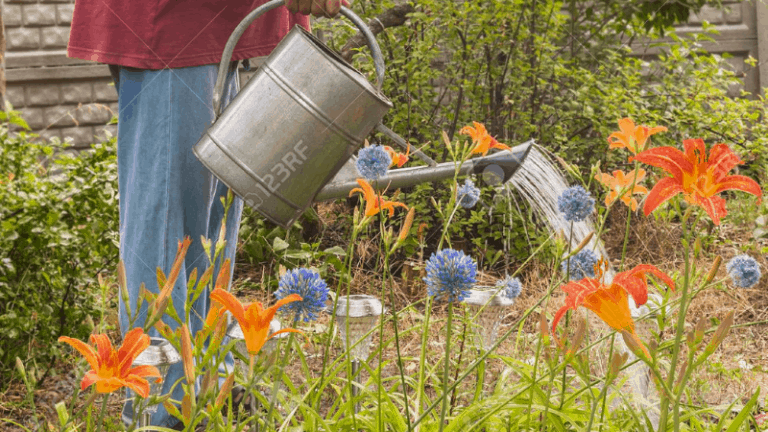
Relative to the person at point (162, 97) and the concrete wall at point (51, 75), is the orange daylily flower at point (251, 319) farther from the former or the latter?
the concrete wall at point (51, 75)

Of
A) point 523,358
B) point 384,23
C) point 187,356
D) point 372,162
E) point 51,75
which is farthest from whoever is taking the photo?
point 51,75

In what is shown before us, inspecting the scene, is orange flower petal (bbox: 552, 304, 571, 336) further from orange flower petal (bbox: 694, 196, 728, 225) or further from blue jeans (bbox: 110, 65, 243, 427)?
blue jeans (bbox: 110, 65, 243, 427)

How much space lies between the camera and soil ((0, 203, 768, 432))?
1.98m

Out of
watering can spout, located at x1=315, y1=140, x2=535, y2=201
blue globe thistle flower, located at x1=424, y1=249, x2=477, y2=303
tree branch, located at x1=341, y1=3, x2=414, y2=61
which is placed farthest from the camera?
tree branch, located at x1=341, y1=3, x2=414, y2=61

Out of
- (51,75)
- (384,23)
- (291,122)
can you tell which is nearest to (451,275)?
(291,122)

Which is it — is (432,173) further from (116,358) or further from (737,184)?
(116,358)

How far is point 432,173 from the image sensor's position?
1648mm

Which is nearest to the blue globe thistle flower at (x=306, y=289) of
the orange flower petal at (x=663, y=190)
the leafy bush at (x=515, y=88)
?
the orange flower petal at (x=663, y=190)

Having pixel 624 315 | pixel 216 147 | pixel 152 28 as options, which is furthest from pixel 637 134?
pixel 152 28

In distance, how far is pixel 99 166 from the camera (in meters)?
2.40

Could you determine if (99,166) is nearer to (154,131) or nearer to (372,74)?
(154,131)

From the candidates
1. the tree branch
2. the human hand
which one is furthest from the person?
the tree branch

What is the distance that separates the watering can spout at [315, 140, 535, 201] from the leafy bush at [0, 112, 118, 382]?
95 cm

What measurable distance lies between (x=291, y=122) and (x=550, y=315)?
948 millimetres
